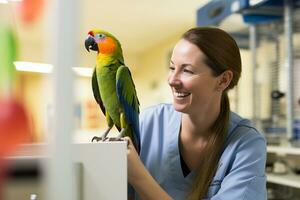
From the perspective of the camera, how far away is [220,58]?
82 cm

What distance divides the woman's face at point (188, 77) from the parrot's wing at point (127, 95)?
0.13 m

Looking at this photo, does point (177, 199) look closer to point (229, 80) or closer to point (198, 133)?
point (198, 133)

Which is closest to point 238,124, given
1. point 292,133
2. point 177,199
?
point 177,199

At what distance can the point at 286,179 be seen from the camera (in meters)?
1.46

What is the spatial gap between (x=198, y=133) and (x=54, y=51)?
25.3 inches

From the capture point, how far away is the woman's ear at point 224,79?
0.85m

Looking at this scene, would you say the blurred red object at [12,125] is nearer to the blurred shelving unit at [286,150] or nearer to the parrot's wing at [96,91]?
the parrot's wing at [96,91]

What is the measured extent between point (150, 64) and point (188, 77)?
160 inches

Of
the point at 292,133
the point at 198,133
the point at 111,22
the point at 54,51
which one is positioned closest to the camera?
the point at 54,51

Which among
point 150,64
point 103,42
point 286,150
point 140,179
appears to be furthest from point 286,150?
point 150,64

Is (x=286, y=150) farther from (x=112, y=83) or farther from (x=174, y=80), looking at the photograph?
(x=112, y=83)

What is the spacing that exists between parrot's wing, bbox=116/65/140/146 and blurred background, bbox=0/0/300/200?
0.06m

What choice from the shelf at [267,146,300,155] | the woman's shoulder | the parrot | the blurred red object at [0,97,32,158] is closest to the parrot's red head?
the parrot

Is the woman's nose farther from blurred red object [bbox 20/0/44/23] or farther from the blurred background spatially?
blurred red object [bbox 20/0/44/23]
